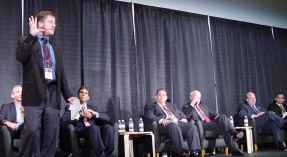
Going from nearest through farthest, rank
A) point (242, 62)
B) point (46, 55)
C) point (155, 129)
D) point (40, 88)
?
1. point (40, 88)
2. point (46, 55)
3. point (155, 129)
4. point (242, 62)

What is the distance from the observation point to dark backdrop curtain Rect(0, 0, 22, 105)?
466cm

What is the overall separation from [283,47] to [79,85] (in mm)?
4902

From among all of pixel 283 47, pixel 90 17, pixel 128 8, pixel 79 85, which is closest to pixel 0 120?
pixel 79 85

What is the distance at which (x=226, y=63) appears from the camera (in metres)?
6.92

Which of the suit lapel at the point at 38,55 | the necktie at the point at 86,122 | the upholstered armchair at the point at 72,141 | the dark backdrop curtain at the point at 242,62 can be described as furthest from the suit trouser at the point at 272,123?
the suit lapel at the point at 38,55

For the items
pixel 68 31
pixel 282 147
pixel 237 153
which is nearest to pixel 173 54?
pixel 68 31

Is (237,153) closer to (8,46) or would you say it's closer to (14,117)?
(14,117)

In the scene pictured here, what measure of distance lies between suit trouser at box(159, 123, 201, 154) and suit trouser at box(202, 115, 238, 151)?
494 mm

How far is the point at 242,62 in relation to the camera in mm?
7152

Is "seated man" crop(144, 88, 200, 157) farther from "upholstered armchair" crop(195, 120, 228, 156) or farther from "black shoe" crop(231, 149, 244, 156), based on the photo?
"black shoe" crop(231, 149, 244, 156)

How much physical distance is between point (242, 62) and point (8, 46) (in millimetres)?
4540

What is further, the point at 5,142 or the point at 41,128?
the point at 5,142

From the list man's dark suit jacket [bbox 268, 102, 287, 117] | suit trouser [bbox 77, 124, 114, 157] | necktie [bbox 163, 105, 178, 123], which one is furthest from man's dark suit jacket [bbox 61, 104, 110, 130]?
man's dark suit jacket [bbox 268, 102, 287, 117]

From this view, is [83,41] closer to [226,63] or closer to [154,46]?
[154,46]
